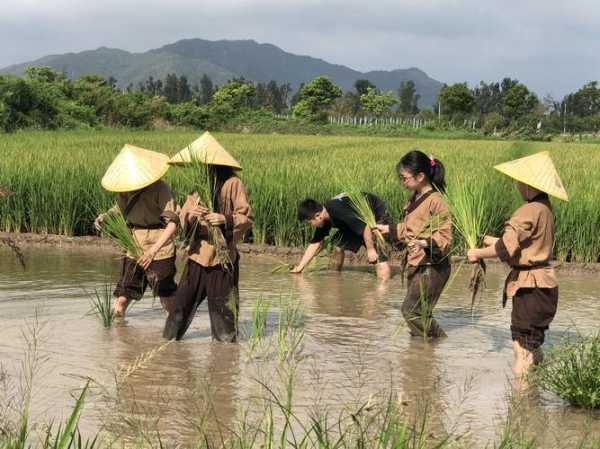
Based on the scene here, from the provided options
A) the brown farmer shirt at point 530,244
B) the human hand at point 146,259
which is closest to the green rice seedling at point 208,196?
the human hand at point 146,259

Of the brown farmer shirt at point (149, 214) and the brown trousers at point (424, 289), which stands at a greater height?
the brown farmer shirt at point (149, 214)

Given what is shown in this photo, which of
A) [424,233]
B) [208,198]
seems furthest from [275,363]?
[424,233]

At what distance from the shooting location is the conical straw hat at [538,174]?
4.98 meters

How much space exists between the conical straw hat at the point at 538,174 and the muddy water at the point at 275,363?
1075 mm

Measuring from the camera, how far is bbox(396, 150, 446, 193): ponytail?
19.1 ft

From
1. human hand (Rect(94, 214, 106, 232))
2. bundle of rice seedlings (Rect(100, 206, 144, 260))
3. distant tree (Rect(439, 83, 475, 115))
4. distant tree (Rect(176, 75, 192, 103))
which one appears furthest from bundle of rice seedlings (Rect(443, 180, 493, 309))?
distant tree (Rect(176, 75, 192, 103))

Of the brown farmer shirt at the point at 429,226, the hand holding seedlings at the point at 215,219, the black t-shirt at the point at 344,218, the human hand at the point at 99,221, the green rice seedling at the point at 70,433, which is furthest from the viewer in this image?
the black t-shirt at the point at 344,218

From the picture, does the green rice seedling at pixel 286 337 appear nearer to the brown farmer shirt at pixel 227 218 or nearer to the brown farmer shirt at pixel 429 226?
the brown farmer shirt at pixel 227 218

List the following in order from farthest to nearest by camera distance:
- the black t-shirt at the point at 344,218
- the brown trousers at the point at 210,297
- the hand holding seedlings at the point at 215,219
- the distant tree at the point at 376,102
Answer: the distant tree at the point at 376,102 < the black t-shirt at the point at 344,218 < the brown trousers at the point at 210,297 < the hand holding seedlings at the point at 215,219

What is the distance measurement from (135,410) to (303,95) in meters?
73.7

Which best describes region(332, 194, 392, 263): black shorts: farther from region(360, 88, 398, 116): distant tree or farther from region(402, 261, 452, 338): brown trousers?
region(360, 88, 398, 116): distant tree

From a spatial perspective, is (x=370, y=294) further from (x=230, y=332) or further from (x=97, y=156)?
(x=97, y=156)

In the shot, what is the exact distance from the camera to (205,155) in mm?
5582

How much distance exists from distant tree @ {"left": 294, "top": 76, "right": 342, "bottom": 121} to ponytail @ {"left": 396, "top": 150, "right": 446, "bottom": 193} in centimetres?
6617
